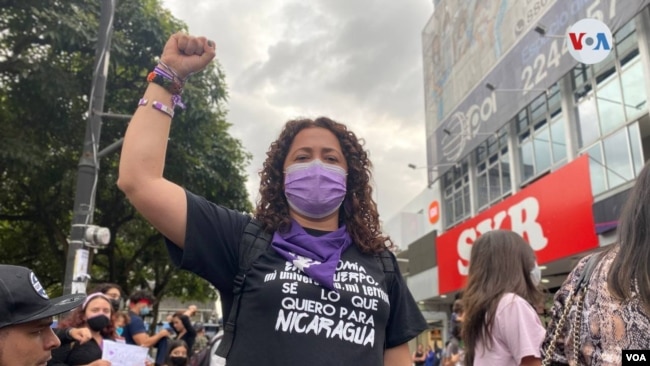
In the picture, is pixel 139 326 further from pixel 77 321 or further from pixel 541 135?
pixel 541 135

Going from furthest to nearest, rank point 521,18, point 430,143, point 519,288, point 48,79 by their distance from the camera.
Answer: point 430,143, point 521,18, point 48,79, point 519,288

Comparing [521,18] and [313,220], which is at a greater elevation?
[521,18]

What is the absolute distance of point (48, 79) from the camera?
971 cm

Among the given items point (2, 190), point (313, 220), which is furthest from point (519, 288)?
point (2, 190)

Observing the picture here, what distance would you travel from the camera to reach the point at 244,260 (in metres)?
1.84

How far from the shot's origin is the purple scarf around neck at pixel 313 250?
1.81 meters

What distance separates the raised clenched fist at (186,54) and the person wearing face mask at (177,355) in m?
5.26

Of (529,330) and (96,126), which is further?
(96,126)

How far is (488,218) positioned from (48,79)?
12.0 metres

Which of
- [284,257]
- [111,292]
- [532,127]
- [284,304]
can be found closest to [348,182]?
[284,257]

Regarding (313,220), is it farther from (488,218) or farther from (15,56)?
(488,218)

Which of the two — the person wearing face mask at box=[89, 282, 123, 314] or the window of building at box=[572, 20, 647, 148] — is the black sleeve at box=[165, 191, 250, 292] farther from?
the window of building at box=[572, 20, 647, 148]

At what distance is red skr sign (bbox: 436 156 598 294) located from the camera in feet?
38.3

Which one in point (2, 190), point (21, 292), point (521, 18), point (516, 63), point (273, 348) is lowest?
point (273, 348)
